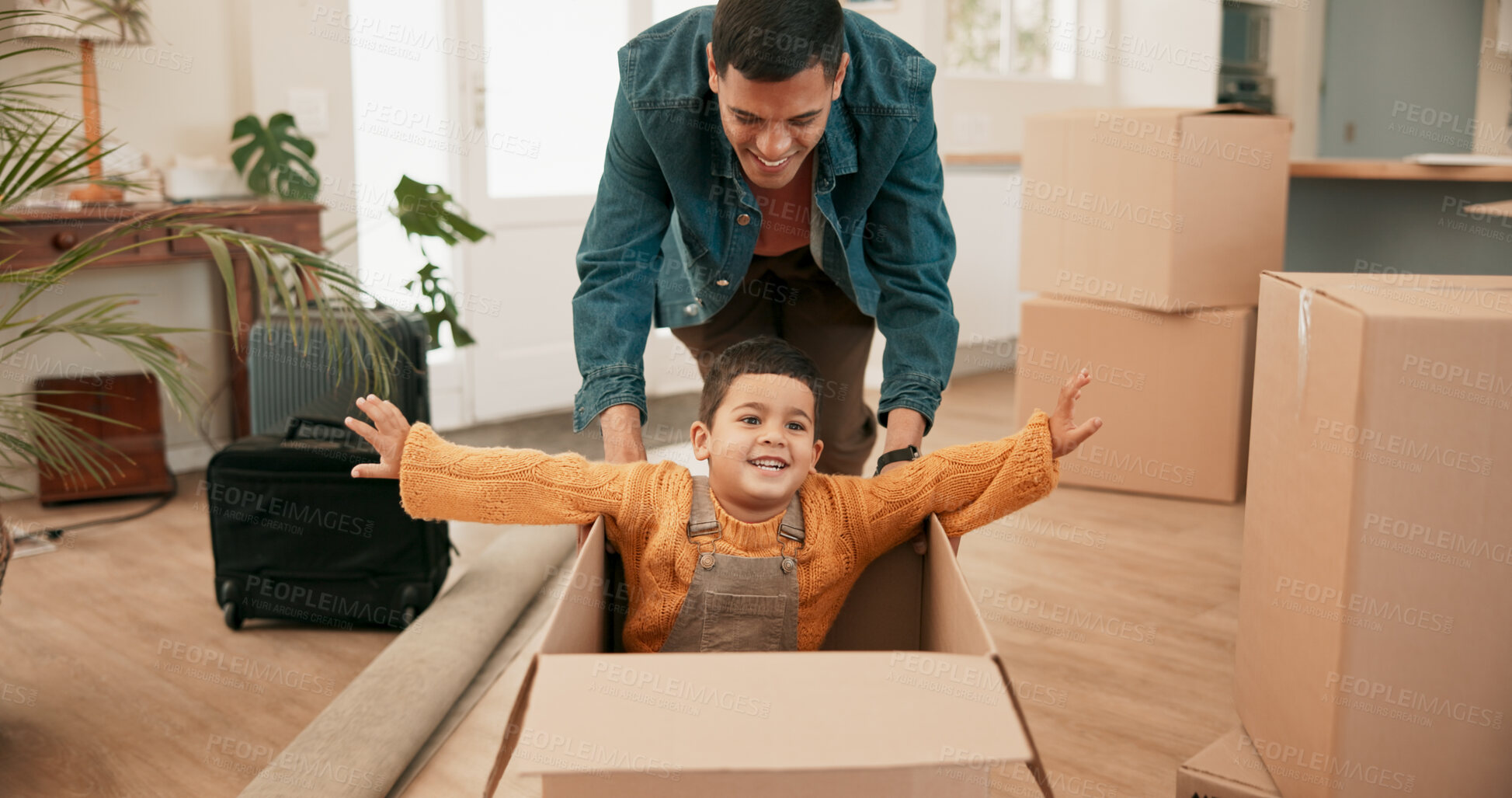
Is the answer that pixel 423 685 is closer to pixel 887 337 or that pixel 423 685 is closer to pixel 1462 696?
pixel 887 337

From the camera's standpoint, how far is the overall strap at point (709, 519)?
128cm

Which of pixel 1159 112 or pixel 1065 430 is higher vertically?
pixel 1159 112

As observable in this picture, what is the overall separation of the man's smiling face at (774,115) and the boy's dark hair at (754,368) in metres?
0.22

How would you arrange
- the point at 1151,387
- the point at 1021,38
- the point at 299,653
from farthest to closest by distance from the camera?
the point at 1021,38, the point at 1151,387, the point at 299,653

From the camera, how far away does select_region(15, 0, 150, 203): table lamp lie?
2.73 meters

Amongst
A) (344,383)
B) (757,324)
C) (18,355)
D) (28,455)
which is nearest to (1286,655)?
(757,324)

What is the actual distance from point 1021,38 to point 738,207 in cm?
387

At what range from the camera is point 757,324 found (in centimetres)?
170

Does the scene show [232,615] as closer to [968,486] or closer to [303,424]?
[303,424]

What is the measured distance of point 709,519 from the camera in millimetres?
1287

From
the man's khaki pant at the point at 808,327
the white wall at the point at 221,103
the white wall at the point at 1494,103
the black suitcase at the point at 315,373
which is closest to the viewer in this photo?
the man's khaki pant at the point at 808,327

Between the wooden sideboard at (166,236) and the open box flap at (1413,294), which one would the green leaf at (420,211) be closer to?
the wooden sideboard at (166,236)

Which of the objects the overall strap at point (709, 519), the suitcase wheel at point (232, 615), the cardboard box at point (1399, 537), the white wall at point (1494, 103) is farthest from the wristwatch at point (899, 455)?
the white wall at point (1494, 103)

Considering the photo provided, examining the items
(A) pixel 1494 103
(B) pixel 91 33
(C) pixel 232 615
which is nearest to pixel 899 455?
(C) pixel 232 615
